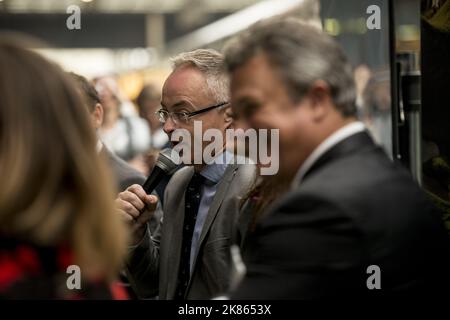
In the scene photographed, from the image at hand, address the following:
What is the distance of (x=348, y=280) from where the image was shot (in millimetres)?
1956

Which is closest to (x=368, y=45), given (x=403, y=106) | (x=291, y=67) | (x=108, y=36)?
(x=403, y=106)

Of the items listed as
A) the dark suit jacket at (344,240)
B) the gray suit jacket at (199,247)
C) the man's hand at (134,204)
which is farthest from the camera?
the man's hand at (134,204)

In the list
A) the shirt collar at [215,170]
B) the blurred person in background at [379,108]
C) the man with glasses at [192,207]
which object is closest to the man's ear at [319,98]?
the man with glasses at [192,207]

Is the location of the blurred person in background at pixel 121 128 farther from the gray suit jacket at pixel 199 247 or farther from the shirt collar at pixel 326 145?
the shirt collar at pixel 326 145

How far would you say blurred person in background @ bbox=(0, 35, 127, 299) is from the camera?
63.1 inches

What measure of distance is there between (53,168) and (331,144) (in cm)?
72

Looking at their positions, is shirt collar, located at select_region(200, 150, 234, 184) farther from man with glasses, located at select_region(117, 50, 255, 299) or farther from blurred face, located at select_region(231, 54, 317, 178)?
blurred face, located at select_region(231, 54, 317, 178)

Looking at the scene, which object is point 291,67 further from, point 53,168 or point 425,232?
point 53,168

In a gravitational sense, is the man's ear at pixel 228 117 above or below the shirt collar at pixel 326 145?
above

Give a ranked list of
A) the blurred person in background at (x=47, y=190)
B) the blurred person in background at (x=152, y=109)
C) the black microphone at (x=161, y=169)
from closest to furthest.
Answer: the blurred person in background at (x=47, y=190)
the black microphone at (x=161, y=169)
the blurred person in background at (x=152, y=109)

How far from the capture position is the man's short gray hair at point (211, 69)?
3316 millimetres

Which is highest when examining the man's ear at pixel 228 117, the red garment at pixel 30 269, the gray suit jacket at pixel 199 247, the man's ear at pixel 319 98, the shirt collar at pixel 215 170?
the man's ear at pixel 319 98

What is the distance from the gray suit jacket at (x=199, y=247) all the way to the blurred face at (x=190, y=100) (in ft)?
0.56
